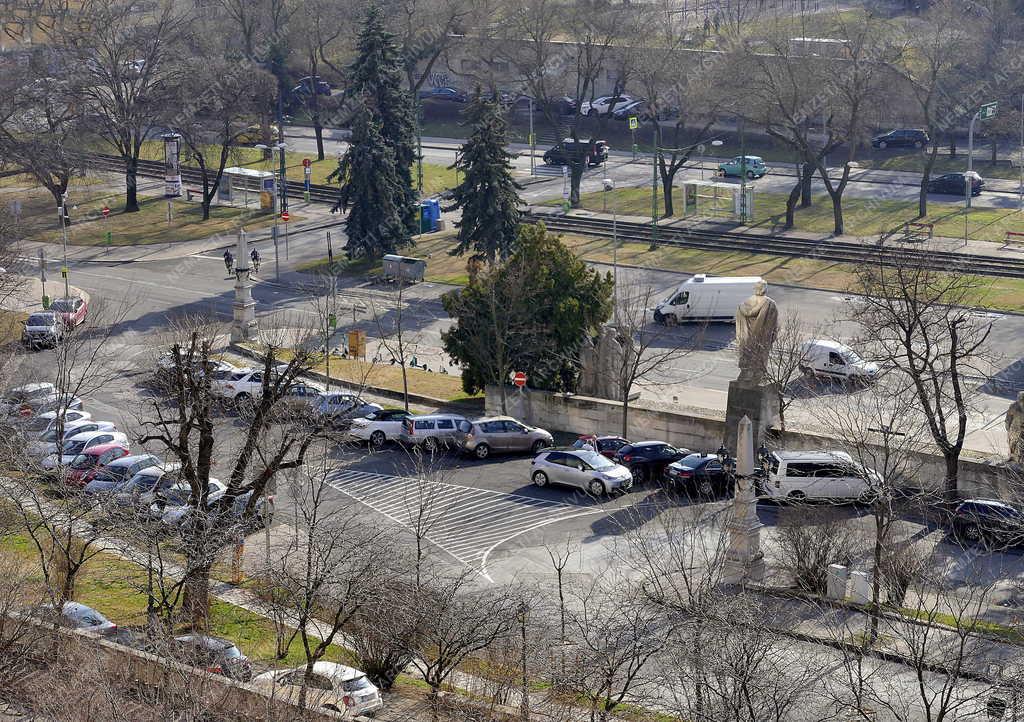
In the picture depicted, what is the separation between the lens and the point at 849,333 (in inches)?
2068

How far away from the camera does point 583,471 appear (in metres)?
37.9

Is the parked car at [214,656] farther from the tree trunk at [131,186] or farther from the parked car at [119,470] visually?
the tree trunk at [131,186]

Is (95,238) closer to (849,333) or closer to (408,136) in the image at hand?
(408,136)

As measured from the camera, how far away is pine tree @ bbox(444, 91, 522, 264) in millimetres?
61906

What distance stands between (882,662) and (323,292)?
37.6m

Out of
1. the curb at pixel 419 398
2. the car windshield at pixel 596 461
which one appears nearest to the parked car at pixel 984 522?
the car windshield at pixel 596 461

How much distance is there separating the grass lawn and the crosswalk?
473 centimetres

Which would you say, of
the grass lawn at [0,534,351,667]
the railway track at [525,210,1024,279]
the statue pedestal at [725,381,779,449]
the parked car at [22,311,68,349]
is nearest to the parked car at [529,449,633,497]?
the statue pedestal at [725,381,779,449]

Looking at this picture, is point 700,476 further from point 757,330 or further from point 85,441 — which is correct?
point 85,441

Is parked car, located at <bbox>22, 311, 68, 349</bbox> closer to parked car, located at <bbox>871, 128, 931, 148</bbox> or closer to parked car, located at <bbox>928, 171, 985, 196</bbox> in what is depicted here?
parked car, located at <bbox>928, 171, 985, 196</bbox>

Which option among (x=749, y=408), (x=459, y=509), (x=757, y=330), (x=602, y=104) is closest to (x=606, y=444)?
(x=749, y=408)

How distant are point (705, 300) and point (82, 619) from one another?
104 feet

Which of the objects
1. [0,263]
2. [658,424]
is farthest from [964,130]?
[0,263]

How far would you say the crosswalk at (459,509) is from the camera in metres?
34.6
